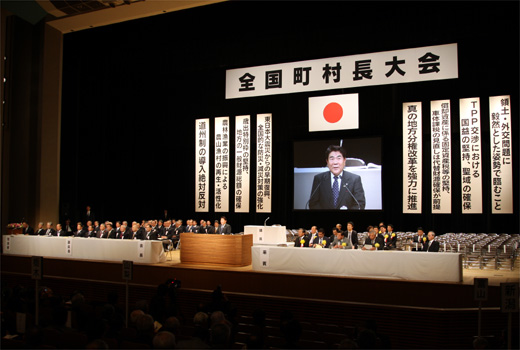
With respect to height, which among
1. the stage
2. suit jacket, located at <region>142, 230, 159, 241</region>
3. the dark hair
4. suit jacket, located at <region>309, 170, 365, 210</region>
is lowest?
Result: the stage

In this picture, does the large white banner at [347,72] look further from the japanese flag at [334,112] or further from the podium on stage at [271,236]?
the podium on stage at [271,236]

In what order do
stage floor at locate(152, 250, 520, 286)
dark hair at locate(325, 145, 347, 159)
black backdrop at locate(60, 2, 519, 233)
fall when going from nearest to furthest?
stage floor at locate(152, 250, 520, 286)
black backdrop at locate(60, 2, 519, 233)
dark hair at locate(325, 145, 347, 159)

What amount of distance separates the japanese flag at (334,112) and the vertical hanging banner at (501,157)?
10.9 feet

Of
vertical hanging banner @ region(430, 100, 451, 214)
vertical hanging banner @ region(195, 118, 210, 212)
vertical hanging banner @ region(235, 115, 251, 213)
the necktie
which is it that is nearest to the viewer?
vertical hanging banner @ region(430, 100, 451, 214)

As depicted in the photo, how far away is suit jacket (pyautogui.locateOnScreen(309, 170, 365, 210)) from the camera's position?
12.3 meters

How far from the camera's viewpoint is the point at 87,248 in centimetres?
876

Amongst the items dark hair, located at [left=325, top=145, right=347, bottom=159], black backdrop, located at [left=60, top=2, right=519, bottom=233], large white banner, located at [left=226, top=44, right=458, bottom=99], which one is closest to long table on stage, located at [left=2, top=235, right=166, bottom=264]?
black backdrop, located at [left=60, top=2, right=519, bottom=233]

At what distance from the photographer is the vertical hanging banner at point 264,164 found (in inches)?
534

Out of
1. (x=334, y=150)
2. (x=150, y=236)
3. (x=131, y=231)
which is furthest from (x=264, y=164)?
(x=150, y=236)

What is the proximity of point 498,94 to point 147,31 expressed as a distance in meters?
9.20

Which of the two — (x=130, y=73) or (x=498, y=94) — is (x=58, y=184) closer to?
(x=130, y=73)

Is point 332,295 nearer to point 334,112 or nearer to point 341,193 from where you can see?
point 341,193

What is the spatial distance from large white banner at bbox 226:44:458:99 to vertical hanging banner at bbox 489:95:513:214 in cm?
133

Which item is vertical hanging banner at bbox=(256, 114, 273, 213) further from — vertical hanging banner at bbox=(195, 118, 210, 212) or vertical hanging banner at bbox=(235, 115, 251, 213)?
vertical hanging banner at bbox=(195, 118, 210, 212)
